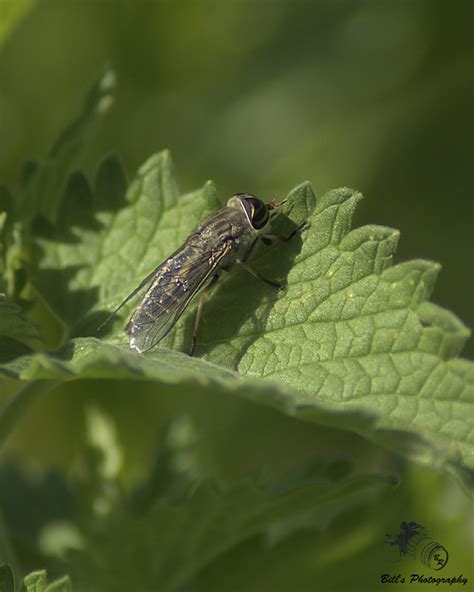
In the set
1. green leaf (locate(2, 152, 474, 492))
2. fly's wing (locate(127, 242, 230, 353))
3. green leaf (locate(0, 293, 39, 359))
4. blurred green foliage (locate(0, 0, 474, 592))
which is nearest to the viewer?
green leaf (locate(2, 152, 474, 492))

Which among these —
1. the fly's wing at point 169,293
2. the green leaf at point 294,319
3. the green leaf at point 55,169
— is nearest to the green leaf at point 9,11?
the green leaf at point 55,169

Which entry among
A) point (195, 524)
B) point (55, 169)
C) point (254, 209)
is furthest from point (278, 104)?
point (195, 524)

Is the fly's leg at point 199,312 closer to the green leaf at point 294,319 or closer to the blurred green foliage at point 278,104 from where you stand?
the green leaf at point 294,319

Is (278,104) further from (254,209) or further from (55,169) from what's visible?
(55,169)

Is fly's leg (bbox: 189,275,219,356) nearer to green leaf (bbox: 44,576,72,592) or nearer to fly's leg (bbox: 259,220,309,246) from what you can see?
fly's leg (bbox: 259,220,309,246)

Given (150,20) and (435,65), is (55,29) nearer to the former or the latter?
(150,20)

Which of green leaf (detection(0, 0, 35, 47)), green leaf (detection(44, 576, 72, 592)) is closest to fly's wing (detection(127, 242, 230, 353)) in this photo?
green leaf (detection(44, 576, 72, 592))
